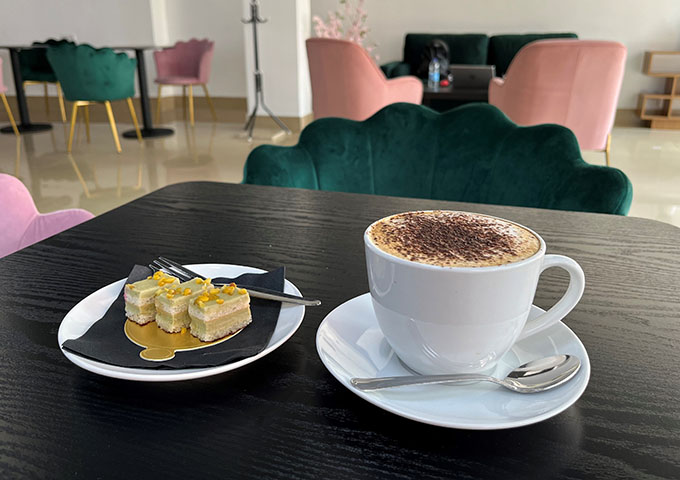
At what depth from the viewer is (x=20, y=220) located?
3.57 ft

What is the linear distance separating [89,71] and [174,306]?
4.70 m

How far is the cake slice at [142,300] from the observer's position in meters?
0.47

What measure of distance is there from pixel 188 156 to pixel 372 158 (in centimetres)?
350

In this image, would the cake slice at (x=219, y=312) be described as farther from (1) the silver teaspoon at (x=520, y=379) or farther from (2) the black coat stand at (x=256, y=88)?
(2) the black coat stand at (x=256, y=88)

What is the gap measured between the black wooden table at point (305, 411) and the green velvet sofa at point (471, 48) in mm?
5174

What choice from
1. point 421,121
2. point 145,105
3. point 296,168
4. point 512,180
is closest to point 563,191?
point 512,180

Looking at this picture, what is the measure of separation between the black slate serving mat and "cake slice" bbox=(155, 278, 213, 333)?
0.03 metres

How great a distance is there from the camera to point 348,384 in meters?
0.38

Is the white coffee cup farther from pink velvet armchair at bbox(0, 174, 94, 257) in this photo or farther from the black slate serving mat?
pink velvet armchair at bbox(0, 174, 94, 257)

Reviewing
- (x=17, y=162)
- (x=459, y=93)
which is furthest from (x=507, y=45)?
(x=17, y=162)

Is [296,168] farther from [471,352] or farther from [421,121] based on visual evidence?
[471,352]

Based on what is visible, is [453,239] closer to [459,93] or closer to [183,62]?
[459,93]

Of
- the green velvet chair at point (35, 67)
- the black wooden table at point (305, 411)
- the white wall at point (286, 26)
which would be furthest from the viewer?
the green velvet chair at point (35, 67)

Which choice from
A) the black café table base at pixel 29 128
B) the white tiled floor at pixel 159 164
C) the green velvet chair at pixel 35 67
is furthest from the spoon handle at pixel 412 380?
the green velvet chair at pixel 35 67
